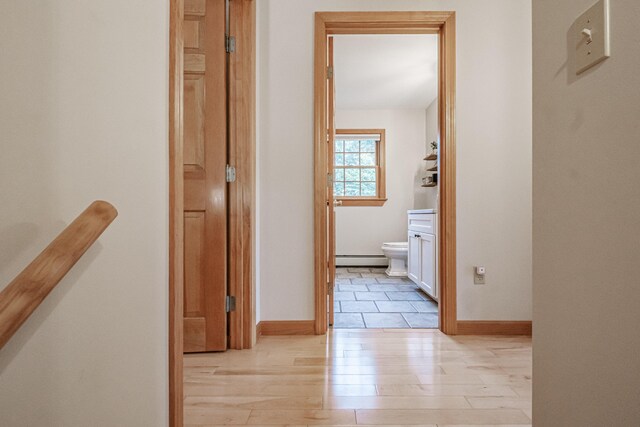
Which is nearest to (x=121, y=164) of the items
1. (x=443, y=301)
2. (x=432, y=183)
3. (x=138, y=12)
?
(x=138, y=12)

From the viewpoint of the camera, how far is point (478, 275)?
2.37 m

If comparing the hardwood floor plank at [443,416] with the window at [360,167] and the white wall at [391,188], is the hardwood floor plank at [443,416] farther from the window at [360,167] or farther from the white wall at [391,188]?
the window at [360,167]

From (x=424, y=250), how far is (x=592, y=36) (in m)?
2.89

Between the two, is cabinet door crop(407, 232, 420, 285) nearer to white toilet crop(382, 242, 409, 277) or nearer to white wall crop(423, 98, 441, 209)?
white toilet crop(382, 242, 409, 277)

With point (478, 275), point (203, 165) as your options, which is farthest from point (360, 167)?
point (203, 165)

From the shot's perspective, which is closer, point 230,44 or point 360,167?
point 230,44

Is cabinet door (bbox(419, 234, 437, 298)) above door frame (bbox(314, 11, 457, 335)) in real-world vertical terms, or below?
below

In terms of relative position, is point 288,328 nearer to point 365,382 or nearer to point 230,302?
point 230,302

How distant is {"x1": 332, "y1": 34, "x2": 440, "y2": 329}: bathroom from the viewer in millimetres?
3721

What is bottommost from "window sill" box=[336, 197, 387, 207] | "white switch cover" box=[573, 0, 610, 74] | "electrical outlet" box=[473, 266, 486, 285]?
"electrical outlet" box=[473, 266, 486, 285]

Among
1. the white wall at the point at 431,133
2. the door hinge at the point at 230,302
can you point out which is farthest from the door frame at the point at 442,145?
the white wall at the point at 431,133

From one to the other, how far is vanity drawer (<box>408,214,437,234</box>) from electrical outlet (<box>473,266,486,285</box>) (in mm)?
744

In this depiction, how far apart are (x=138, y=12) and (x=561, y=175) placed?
3.64ft

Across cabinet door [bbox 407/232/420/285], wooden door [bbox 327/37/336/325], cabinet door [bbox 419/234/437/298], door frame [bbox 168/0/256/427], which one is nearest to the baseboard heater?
cabinet door [bbox 407/232/420/285]
